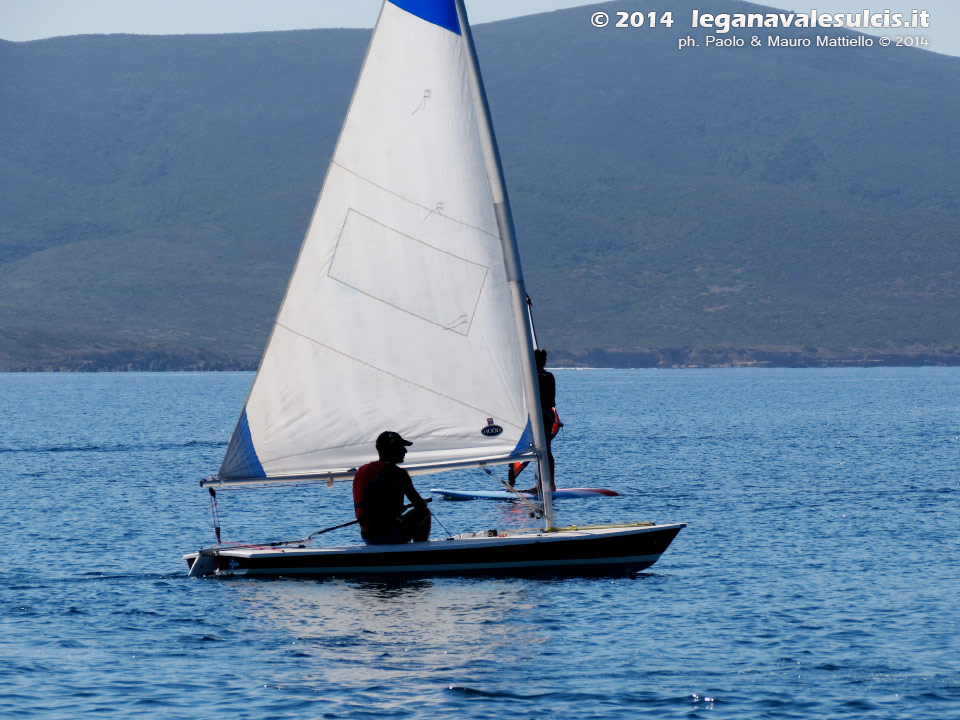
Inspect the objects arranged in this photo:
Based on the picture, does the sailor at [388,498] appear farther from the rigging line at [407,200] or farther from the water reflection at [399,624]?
the rigging line at [407,200]

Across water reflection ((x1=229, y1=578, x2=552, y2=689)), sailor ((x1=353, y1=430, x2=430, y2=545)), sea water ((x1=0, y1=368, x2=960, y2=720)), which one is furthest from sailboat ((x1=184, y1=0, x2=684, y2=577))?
sea water ((x1=0, y1=368, x2=960, y2=720))

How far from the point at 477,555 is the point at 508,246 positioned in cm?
470

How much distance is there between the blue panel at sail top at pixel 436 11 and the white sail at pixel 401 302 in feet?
0.07

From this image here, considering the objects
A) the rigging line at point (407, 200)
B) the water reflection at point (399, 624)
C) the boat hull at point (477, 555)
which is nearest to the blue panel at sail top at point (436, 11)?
the rigging line at point (407, 200)

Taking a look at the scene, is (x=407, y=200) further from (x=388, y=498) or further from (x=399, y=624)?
(x=399, y=624)

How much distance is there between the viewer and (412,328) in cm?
2481

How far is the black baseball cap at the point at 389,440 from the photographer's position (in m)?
23.8

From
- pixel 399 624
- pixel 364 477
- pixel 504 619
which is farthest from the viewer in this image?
pixel 364 477

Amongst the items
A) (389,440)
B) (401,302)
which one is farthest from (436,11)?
(389,440)

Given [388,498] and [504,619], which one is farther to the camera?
[388,498]

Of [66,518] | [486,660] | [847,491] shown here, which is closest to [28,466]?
[66,518]

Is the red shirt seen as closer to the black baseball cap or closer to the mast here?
the black baseball cap

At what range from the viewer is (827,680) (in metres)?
19.2

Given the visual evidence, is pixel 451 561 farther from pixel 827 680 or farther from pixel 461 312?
pixel 827 680
